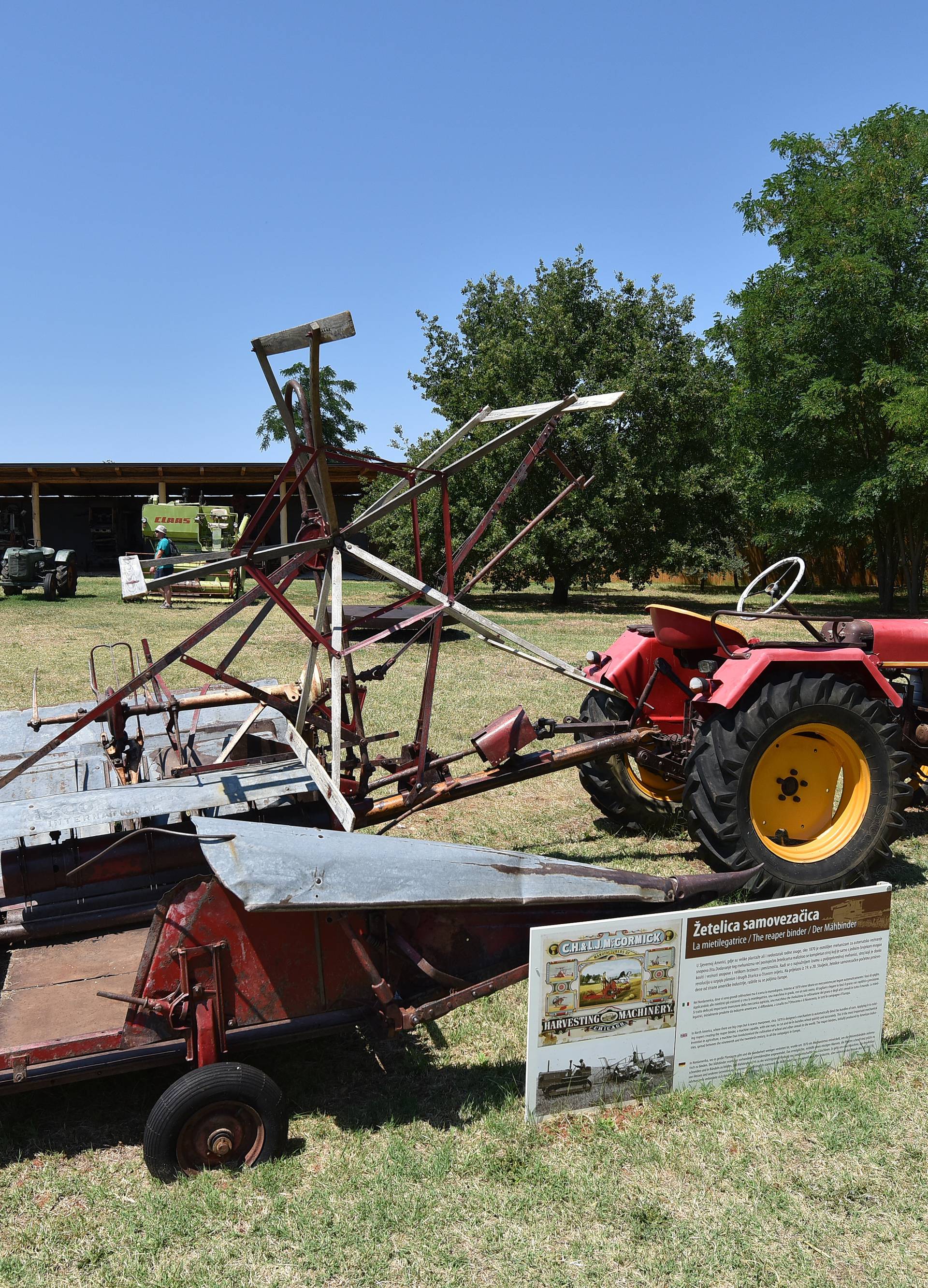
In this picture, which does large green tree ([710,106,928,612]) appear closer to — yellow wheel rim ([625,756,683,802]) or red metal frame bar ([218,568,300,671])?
yellow wheel rim ([625,756,683,802])

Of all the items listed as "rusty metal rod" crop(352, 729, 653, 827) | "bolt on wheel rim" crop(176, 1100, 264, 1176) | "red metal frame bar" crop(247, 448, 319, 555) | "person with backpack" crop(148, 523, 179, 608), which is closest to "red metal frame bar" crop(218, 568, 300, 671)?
"red metal frame bar" crop(247, 448, 319, 555)

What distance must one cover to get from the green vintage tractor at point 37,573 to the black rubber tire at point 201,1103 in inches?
739

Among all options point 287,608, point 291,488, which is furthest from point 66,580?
point 287,608

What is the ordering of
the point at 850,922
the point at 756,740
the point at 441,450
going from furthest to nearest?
the point at 756,740, the point at 441,450, the point at 850,922

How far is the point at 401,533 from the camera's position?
21141 mm

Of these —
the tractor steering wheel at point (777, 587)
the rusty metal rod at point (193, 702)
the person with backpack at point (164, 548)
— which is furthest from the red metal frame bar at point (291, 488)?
the person with backpack at point (164, 548)

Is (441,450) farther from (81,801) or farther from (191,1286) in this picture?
(191,1286)

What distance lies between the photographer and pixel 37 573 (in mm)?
20844

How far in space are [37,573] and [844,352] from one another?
59.2ft

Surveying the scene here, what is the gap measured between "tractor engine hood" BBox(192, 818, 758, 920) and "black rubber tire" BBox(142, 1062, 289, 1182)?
0.56 m

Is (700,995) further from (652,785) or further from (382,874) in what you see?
(652,785)

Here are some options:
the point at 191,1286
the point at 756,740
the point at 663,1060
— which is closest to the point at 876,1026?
the point at 663,1060

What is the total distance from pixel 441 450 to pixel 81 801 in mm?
1967

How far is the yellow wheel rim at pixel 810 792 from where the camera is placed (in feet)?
15.4
